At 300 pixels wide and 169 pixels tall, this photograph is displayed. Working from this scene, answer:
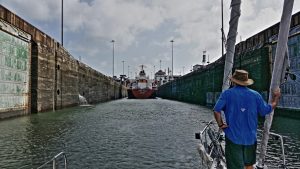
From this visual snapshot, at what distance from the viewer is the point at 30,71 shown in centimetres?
2955

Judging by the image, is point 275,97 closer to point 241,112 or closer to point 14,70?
point 241,112

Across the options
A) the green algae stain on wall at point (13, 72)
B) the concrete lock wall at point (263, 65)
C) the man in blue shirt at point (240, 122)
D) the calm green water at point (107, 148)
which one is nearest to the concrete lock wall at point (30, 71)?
the green algae stain on wall at point (13, 72)

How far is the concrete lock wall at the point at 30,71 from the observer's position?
23.9 m

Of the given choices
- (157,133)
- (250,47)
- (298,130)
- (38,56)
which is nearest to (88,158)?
(157,133)

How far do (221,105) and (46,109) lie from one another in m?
30.6

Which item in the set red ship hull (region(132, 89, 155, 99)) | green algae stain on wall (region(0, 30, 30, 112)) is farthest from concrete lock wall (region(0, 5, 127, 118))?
red ship hull (region(132, 89, 155, 99))

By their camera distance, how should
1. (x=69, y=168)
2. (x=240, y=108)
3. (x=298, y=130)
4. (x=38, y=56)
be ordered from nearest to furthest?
1. (x=240, y=108)
2. (x=69, y=168)
3. (x=298, y=130)
4. (x=38, y=56)

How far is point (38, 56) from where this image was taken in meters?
30.5

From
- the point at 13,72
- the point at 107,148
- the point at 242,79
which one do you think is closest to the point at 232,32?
the point at 242,79

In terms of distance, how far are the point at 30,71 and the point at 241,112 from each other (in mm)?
28317

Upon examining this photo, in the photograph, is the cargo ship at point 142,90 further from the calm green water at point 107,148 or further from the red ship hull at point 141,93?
the calm green water at point 107,148

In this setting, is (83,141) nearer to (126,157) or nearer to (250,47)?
(126,157)

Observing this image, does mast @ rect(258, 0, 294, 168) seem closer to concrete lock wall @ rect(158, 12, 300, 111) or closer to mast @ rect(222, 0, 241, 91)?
mast @ rect(222, 0, 241, 91)

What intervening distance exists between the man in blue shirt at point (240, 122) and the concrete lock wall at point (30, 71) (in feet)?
72.2
